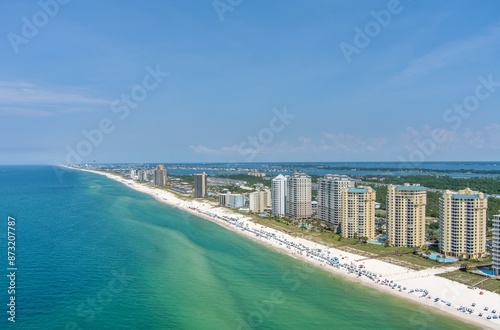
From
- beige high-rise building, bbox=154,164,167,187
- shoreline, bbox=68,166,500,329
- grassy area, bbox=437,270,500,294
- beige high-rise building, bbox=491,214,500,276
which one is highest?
beige high-rise building, bbox=154,164,167,187

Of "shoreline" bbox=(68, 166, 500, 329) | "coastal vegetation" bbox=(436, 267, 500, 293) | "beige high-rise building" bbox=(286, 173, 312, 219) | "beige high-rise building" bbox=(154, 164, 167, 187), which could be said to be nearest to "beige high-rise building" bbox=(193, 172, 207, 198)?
"beige high-rise building" bbox=(286, 173, 312, 219)

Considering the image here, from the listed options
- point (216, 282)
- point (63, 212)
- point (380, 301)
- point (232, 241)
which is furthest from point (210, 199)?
point (380, 301)

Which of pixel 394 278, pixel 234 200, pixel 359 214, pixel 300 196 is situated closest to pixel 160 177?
pixel 234 200

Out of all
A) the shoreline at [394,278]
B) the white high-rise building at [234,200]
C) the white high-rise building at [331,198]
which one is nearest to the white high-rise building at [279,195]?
the white high-rise building at [331,198]

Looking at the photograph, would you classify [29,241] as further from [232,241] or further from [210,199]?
[210,199]

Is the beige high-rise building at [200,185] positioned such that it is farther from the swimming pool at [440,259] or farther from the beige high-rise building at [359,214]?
the swimming pool at [440,259]

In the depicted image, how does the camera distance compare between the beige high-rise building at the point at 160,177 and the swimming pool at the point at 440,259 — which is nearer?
the swimming pool at the point at 440,259

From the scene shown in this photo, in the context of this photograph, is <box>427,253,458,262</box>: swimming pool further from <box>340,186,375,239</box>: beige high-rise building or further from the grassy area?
<box>340,186,375,239</box>: beige high-rise building
